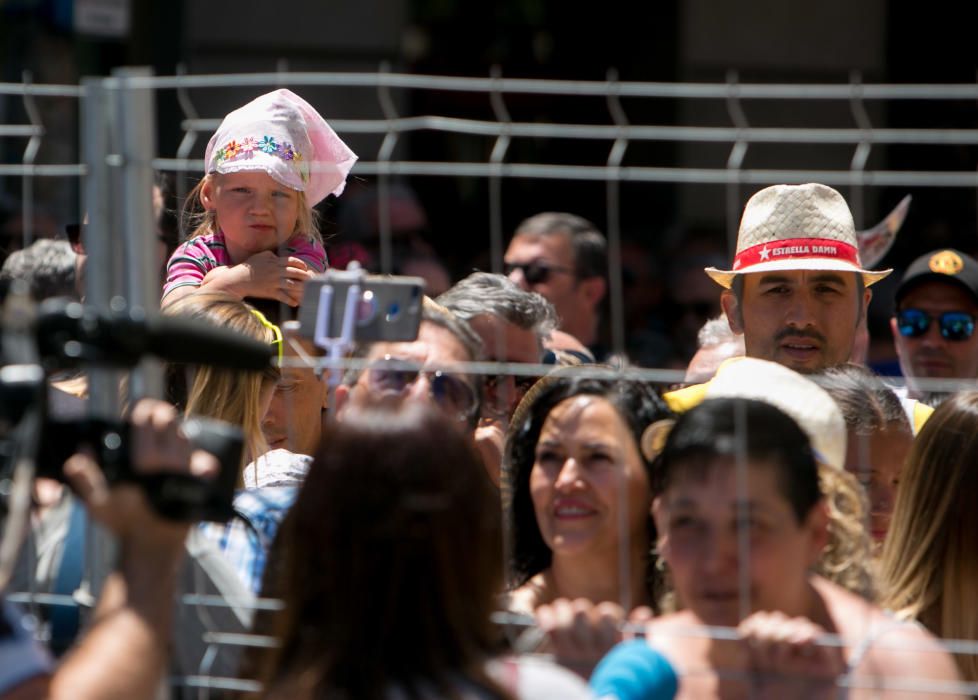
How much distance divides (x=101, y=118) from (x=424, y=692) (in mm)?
978

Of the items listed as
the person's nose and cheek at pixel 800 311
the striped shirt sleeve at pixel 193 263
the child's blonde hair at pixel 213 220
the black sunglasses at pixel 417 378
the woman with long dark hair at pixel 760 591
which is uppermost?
the child's blonde hair at pixel 213 220

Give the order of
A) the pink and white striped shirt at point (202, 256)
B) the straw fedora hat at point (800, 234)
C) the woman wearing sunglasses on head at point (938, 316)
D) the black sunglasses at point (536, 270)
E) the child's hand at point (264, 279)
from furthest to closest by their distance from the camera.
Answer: the black sunglasses at point (536, 270), the woman wearing sunglasses on head at point (938, 316), the straw fedora hat at point (800, 234), the pink and white striped shirt at point (202, 256), the child's hand at point (264, 279)

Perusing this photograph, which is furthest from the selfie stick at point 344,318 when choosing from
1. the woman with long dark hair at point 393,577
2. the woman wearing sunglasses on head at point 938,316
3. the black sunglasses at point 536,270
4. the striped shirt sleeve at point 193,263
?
the black sunglasses at point 536,270

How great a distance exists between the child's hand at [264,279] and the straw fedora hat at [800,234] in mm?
950

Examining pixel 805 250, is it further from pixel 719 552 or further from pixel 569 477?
pixel 719 552

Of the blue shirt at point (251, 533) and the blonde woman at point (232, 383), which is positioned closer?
the blue shirt at point (251, 533)

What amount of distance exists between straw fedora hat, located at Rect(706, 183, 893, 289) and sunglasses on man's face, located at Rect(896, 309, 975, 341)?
86cm

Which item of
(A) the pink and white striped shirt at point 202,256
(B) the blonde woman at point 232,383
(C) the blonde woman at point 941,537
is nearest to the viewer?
(C) the blonde woman at point 941,537

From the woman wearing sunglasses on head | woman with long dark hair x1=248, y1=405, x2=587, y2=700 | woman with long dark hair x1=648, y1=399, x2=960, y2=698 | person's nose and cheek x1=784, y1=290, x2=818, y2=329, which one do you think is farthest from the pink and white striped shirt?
the woman wearing sunglasses on head

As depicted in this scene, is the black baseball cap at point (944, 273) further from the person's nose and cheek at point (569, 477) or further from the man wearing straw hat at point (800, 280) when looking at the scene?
the person's nose and cheek at point (569, 477)

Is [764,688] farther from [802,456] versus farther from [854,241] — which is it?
[854,241]

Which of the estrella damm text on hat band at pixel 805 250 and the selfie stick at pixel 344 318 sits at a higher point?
the estrella damm text on hat band at pixel 805 250

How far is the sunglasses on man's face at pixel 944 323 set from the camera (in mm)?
4102

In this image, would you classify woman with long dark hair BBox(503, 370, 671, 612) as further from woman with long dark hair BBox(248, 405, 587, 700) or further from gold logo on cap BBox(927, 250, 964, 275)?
gold logo on cap BBox(927, 250, 964, 275)
